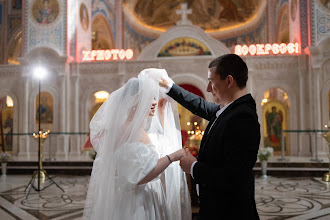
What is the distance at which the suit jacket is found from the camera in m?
1.76

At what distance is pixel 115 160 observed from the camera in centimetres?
256

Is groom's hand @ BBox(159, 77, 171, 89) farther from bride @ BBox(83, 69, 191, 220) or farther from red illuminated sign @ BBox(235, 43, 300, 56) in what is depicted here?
red illuminated sign @ BBox(235, 43, 300, 56)

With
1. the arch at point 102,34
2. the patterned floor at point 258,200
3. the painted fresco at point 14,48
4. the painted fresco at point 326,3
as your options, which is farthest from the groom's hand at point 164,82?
the painted fresco at point 14,48

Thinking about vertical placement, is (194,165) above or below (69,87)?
below

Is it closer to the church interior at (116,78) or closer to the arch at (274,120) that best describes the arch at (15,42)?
the church interior at (116,78)

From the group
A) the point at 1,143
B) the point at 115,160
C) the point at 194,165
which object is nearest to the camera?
the point at 194,165

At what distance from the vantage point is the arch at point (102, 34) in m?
18.4

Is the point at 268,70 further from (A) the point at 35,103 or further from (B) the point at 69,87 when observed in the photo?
(A) the point at 35,103

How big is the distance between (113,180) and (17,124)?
1269cm

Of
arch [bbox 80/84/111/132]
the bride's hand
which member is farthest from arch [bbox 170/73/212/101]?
the bride's hand

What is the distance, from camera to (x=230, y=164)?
1746 millimetres

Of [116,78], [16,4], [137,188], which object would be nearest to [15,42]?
[16,4]

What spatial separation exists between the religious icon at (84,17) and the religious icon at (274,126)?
950 cm

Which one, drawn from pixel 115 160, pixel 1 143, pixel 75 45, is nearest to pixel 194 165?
pixel 115 160
